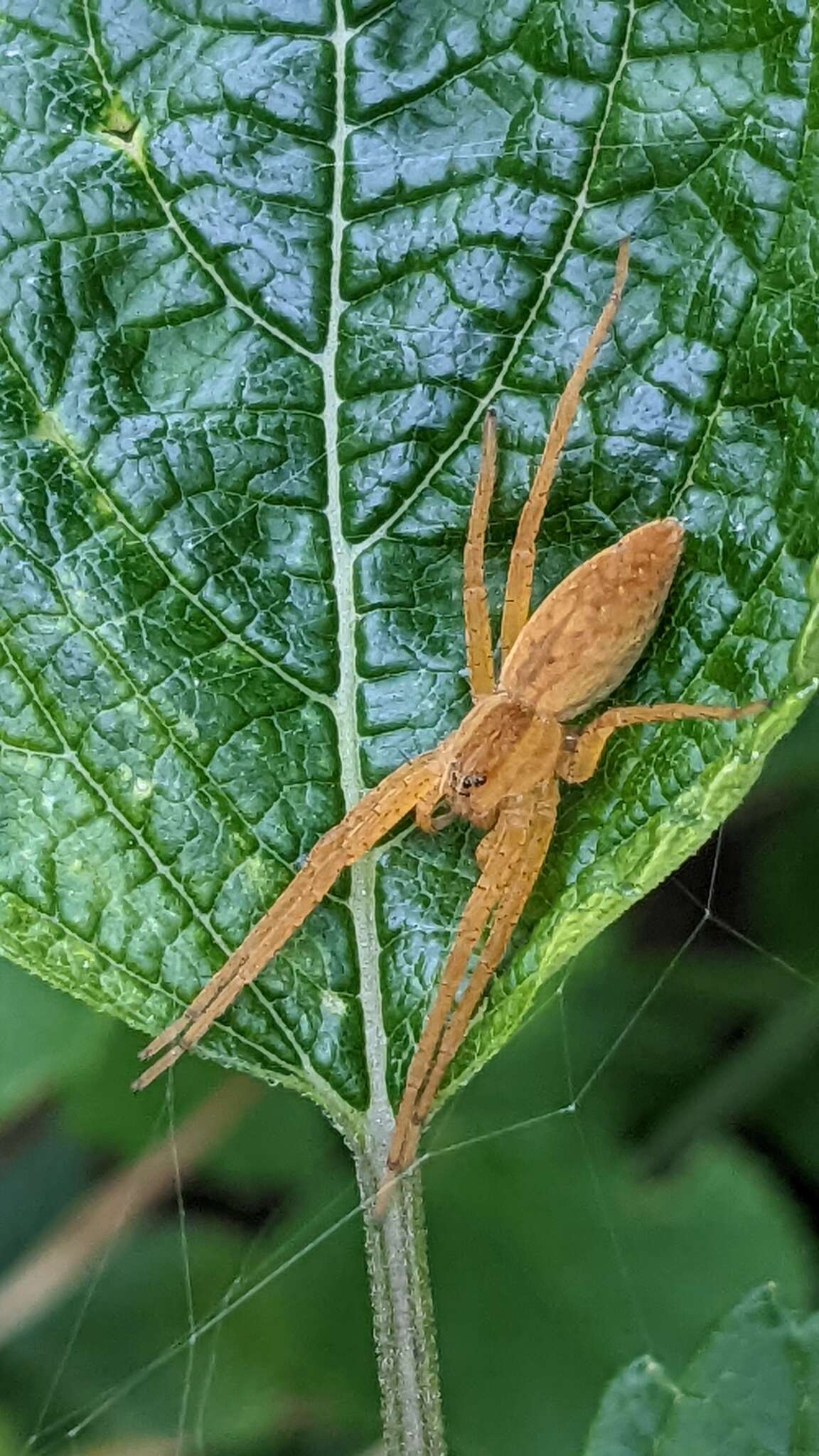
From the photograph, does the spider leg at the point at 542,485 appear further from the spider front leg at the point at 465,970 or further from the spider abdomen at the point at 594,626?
the spider front leg at the point at 465,970

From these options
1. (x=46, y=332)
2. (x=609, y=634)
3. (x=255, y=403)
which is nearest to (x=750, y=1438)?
(x=609, y=634)

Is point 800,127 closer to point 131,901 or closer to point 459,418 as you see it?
point 459,418

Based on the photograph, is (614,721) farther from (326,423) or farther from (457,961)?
(326,423)

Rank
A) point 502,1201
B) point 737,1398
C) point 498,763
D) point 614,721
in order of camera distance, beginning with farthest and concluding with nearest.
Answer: point 502,1201 → point 498,763 → point 614,721 → point 737,1398

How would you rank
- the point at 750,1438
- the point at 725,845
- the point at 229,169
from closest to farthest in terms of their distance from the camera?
the point at 750,1438
the point at 229,169
the point at 725,845

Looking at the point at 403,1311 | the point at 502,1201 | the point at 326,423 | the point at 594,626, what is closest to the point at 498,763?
the point at 594,626

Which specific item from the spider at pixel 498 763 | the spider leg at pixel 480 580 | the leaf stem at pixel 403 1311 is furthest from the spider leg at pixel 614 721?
the leaf stem at pixel 403 1311

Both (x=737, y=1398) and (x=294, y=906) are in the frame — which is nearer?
(x=737, y=1398)
